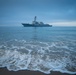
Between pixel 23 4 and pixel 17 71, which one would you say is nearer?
pixel 17 71

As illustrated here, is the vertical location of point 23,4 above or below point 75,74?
above

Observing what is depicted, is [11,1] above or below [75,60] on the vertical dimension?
above

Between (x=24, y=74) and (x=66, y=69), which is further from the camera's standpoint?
(x=66, y=69)

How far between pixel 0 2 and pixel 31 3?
6.63 ft

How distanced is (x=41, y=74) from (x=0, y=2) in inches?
202

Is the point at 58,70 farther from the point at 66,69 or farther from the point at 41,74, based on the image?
the point at 41,74

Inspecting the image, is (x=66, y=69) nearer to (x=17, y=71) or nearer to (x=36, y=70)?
(x=36, y=70)

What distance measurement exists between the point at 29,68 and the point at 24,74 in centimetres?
33

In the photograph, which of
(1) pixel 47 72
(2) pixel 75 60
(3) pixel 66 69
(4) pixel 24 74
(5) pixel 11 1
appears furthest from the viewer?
(5) pixel 11 1

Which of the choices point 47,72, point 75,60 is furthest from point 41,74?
point 75,60

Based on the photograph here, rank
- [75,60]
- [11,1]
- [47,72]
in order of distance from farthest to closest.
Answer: [11,1] → [75,60] → [47,72]

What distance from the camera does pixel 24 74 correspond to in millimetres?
2184

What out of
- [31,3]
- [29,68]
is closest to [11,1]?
[31,3]

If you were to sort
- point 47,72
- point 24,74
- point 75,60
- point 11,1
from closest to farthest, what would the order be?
point 24,74, point 47,72, point 75,60, point 11,1
